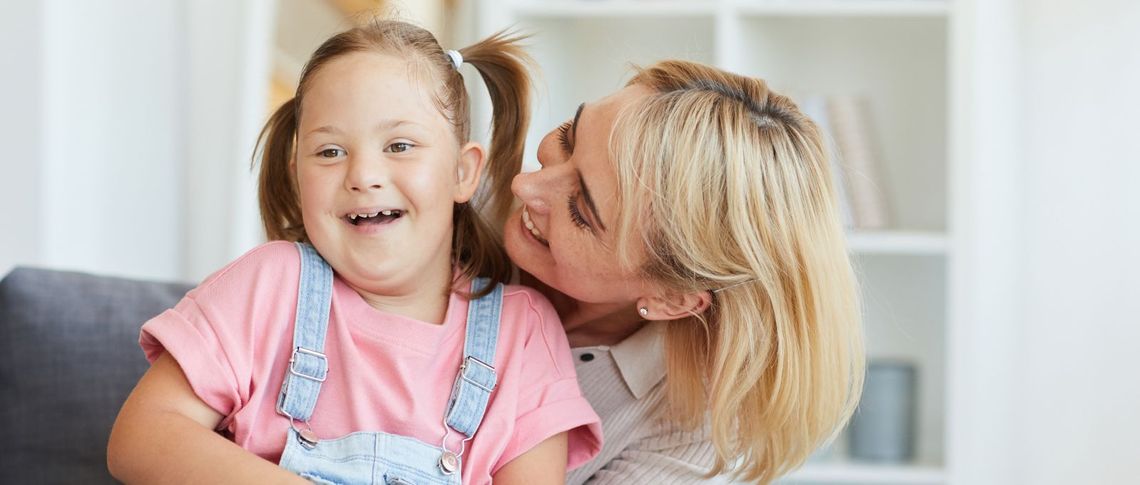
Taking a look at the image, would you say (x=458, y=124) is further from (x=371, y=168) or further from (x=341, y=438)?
(x=341, y=438)

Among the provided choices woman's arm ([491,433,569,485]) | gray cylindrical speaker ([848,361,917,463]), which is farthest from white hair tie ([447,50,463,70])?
gray cylindrical speaker ([848,361,917,463])

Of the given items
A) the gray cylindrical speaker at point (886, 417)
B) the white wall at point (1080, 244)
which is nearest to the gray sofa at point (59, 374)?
the gray cylindrical speaker at point (886, 417)

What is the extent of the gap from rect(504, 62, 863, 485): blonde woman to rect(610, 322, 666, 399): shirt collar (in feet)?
0.09

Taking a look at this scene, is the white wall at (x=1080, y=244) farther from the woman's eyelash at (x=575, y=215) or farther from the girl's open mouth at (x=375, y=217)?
the girl's open mouth at (x=375, y=217)

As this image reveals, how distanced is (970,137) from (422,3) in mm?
1191

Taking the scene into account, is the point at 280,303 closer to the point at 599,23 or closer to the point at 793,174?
the point at 793,174

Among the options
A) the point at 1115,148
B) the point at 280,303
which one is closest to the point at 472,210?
the point at 280,303

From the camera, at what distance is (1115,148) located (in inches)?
105

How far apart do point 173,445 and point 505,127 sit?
59 cm

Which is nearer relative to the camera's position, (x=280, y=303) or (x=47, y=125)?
(x=280, y=303)

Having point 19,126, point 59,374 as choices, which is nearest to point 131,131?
point 19,126

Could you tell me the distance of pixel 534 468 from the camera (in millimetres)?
1240

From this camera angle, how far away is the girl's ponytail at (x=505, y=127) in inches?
57.5

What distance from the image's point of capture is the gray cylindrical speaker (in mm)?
2719
